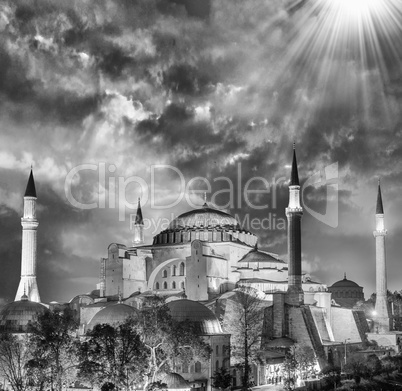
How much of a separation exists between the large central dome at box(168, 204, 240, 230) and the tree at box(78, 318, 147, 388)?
23.0 m

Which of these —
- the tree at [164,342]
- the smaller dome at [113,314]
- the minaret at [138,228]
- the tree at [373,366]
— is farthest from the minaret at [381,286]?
the tree at [164,342]

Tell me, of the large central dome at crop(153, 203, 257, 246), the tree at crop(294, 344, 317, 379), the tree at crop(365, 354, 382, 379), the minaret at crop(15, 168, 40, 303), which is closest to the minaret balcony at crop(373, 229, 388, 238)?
the large central dome at crop(153, 203, 257, 246)

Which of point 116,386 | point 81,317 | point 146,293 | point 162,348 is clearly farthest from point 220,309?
point 116,386

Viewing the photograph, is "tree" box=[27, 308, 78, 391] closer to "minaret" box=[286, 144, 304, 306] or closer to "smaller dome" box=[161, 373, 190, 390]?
"smaller dome" box=[161, 373, 190, 390]

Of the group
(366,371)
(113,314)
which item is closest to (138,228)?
(113,314)

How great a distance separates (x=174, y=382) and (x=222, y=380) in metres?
3.18

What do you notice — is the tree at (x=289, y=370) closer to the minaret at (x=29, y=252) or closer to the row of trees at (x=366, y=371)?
the row of trees at (x=366, y=371)

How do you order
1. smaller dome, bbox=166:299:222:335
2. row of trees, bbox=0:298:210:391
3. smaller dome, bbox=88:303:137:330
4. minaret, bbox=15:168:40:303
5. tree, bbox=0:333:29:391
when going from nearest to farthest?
row of trees, bbox=0:298:210:391
tree, bbox=0:333:29:391
smaller dome, bbox=166:299:222:335
smaller dome, bbox=88:303:137:330
minaret, bbox=15:168:40:303

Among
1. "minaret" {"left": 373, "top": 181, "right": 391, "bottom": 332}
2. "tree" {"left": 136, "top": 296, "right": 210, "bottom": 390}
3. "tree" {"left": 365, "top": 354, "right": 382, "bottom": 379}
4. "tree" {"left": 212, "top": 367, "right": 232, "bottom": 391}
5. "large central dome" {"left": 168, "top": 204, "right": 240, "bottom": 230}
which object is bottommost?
"tree" {"left": 212, "top": 367, "right": 232, "bottom": 391}

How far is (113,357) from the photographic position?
29.7 meters

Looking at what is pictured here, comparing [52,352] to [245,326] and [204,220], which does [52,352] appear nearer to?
[245,326]

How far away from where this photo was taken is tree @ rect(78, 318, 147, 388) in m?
29.0

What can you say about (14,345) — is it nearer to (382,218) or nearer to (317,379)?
(317,379)

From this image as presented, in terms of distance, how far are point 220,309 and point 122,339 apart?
48.8 ft
